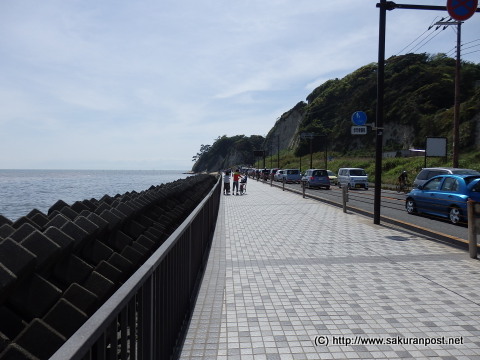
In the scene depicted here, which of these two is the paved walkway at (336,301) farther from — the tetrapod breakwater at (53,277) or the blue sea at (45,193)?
the blue sea at (45,193)

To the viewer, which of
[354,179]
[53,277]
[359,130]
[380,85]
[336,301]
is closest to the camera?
[53,277]

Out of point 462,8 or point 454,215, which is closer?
point 462,8

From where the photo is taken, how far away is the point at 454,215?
1239cm

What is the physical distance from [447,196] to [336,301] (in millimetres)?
9719

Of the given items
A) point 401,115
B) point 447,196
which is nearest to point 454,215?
point 447,196

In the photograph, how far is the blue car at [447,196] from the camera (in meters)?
12.2

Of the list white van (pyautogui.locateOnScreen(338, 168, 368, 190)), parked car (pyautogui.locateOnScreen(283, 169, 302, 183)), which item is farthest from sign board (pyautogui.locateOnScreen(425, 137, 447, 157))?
parked car (pyautogui.locateOnScreen(283, 169, 302, 183))

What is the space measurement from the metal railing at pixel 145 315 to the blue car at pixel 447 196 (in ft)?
34.6

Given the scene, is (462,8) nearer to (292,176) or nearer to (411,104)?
(292,176)

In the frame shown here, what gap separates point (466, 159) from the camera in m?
37.2

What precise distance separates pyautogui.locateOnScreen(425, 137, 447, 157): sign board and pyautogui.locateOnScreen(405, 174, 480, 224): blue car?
58.1 ft

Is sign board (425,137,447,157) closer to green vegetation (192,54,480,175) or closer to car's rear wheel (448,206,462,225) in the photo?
green vegetation (192,54,480,175)

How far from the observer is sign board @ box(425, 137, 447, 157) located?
99.6ft

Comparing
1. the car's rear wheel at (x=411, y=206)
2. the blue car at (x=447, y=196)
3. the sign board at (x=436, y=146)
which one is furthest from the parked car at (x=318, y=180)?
the blue car at (x=447, y=196)
